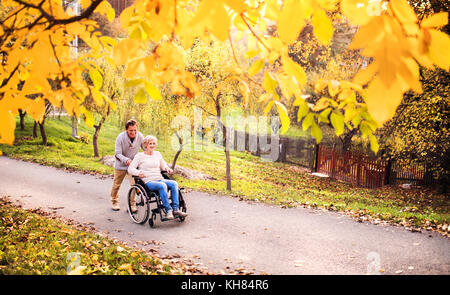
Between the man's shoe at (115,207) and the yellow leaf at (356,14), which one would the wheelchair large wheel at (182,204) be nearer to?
the man's shoe at (115,207)

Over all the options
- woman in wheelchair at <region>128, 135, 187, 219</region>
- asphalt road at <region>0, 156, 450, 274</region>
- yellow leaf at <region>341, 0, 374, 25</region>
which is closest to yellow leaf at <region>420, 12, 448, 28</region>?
yellow leaf at <region>341, 0, 374, 25</region>

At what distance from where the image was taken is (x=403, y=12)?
3.81ft

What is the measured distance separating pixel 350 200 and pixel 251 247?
23.4ft

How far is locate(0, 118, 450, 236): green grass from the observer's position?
915 cm

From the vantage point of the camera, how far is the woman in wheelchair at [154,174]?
245 inches

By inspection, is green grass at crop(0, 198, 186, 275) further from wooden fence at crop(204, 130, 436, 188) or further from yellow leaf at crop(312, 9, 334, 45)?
wooden fence at crop(204, 130, 436, 188)

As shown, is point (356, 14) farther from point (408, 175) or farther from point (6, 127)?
point (408, 175)

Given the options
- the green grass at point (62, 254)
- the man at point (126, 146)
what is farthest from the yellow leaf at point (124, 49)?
the man at point (126, 146)

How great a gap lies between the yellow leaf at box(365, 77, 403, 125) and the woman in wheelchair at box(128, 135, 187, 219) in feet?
18.1

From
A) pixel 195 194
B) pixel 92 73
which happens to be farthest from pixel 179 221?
pixel 92 73

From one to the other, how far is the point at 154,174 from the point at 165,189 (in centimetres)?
42
